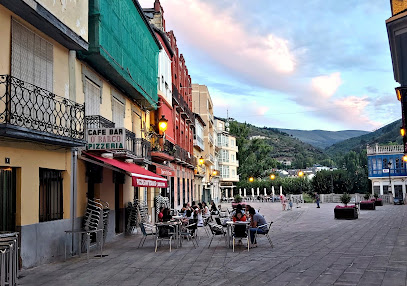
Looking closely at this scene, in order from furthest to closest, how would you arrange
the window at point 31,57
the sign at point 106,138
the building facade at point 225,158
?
the building facade at point 225,158, the sign at point 106,138, the window at point 31,57

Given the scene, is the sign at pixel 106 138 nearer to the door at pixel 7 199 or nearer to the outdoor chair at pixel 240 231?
the door at pixel 7 199

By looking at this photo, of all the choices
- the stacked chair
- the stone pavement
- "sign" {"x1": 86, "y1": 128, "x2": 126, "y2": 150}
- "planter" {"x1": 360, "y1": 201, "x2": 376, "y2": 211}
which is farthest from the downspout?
"planter" {"x1": 360, "y1": 201, "x2": 376, "y2": 211}

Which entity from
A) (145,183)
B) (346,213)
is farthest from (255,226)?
(346,213)

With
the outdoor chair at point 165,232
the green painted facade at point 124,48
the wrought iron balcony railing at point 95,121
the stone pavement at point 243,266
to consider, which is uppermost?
the green painted facade at point 124,48

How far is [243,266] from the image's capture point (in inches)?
391

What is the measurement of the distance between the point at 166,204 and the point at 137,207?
5818mm

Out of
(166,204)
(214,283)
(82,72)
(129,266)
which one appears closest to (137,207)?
(166,204)

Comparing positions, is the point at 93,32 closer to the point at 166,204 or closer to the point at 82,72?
the point at 82,72

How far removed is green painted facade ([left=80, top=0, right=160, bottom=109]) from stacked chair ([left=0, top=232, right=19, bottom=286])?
759cm

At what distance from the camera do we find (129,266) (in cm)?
1020

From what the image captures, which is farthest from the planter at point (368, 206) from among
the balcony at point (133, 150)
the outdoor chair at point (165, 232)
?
the outdoor chair at point (165, 232)

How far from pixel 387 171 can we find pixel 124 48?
51.4m

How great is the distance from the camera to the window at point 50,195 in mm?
11391

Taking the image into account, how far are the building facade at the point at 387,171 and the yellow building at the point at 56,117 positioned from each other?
51551mm
